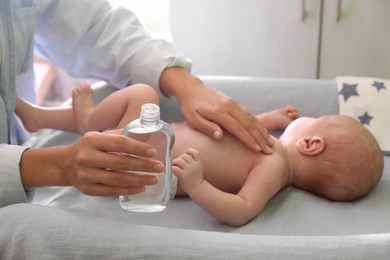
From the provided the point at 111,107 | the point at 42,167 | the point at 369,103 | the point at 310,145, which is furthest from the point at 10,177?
the point at 369,103

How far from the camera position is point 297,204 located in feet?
3.64

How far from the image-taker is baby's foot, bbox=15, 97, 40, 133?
1.25m

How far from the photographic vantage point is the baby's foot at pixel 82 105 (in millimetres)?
1231

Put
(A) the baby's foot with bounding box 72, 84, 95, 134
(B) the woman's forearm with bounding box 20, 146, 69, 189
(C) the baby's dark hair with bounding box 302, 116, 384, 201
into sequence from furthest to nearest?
1. (A) the baby's foot with bounding box 72, 84, 95, 134
2. (C) the baby's dark hair with bounding box 302, 116, 384, 201
3. (B) the woman's forearm with bounding box 20, 146, 69, 189

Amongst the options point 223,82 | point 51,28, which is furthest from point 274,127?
point 51,28

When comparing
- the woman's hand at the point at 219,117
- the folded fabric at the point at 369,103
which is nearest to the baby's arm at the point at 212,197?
the woman's hand at the point at 219,117

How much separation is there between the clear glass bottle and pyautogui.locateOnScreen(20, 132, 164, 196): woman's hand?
54 millimetres

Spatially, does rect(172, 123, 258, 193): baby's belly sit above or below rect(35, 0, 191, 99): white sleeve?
below

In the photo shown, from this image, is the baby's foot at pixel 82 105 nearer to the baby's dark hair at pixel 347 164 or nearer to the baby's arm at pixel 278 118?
the baby's arm at pixel 278 118

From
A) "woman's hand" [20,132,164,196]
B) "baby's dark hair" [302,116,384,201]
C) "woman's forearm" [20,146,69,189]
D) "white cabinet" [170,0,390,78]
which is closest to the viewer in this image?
"woman's hand" [20,132,164,196]

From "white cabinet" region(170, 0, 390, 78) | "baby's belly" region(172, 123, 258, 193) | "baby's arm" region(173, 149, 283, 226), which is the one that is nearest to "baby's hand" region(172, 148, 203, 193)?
"baby's arm" region(173, 149, 283, 226)

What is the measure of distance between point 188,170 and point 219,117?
173mm

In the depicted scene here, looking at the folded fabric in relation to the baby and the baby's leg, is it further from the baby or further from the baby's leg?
the baby's leg

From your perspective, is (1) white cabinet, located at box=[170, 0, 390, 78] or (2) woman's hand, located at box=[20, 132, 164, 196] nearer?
(2) woman's hand, located at box=[20, 132, 164, 196]
